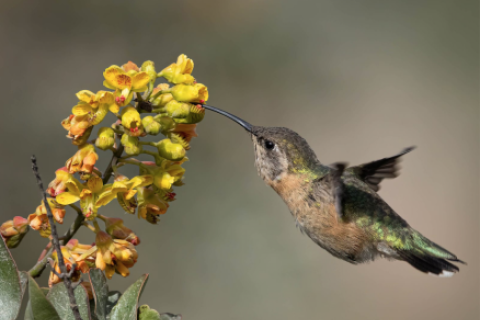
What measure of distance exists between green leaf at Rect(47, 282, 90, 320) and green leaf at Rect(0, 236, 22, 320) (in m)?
0.09

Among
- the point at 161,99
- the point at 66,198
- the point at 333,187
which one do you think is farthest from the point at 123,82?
the point at 333,187

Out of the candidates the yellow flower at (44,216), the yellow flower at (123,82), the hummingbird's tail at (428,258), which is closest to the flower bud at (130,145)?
the yellow flower at (123,82)

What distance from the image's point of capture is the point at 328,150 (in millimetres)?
4973

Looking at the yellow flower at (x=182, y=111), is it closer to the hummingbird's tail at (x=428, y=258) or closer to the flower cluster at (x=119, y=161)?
the flower cluster at (x=119, y=161)

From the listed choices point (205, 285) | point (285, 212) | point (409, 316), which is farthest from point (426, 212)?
point (205, 285)

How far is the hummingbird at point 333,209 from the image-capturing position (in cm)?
196

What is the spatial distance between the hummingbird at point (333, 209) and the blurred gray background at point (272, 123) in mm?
2190

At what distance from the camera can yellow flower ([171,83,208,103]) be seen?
1.48 m

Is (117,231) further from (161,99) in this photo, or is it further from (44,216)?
(161,99)

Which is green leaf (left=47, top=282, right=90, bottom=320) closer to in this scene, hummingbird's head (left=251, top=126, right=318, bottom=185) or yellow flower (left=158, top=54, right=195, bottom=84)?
yellow flower (left=158, top=54, right=195, bottom=84)

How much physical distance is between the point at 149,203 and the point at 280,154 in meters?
0.64

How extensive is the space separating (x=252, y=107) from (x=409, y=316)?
2543 millimetres

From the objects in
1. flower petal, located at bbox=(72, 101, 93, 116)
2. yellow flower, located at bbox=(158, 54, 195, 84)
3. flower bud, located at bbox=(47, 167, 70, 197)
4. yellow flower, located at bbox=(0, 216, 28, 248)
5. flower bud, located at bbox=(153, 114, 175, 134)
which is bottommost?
yellow flower, located at bbox=(0, 216, 28, 248)

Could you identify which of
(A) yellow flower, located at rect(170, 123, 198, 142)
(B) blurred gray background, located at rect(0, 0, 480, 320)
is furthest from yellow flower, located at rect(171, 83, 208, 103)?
(B) blurred gray background, located at rect(0, 0, 480, 320)
